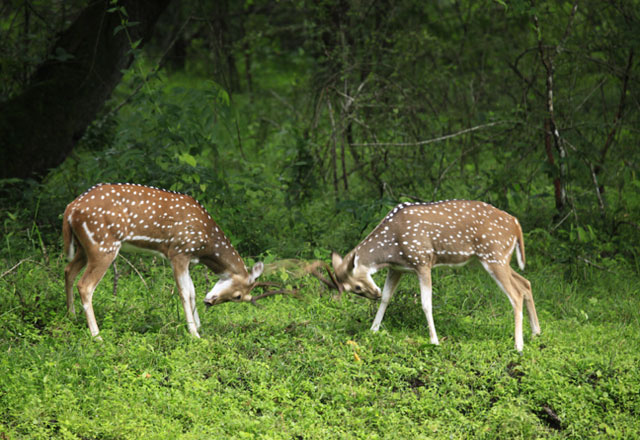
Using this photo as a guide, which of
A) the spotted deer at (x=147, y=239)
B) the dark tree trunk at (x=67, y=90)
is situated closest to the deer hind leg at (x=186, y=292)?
the spotted deer at (x=147, y=239)

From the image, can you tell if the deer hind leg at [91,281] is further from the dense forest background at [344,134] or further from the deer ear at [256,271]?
the dense forest background at [344,134]

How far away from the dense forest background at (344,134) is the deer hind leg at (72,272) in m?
1.73

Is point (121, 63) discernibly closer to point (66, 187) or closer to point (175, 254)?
point (66, 187)

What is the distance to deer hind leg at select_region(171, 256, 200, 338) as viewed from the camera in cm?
623

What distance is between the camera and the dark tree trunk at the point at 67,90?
8.91 meters

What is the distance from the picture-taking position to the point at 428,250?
20.3 ft

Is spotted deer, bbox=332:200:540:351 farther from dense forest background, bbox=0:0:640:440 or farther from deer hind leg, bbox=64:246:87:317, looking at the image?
deer hind leg, bbox=64:246:87:317

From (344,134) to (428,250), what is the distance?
4.10m

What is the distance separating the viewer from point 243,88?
17.5 m

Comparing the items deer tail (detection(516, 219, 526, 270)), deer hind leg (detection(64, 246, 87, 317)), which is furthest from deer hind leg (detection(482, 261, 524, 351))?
deer hind leg (detection(64, 246, 87, 317))

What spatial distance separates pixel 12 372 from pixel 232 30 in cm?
1198

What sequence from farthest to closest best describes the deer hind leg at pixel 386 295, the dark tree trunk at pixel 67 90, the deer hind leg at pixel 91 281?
the dark tree trunk at pixel 67 90 → the deer hind leg at pixel 386 295 → the deer hind leg at pixel 91 281

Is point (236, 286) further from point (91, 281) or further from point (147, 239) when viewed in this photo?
point (91, 281)

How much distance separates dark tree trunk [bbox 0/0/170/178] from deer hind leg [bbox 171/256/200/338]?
3557mm
